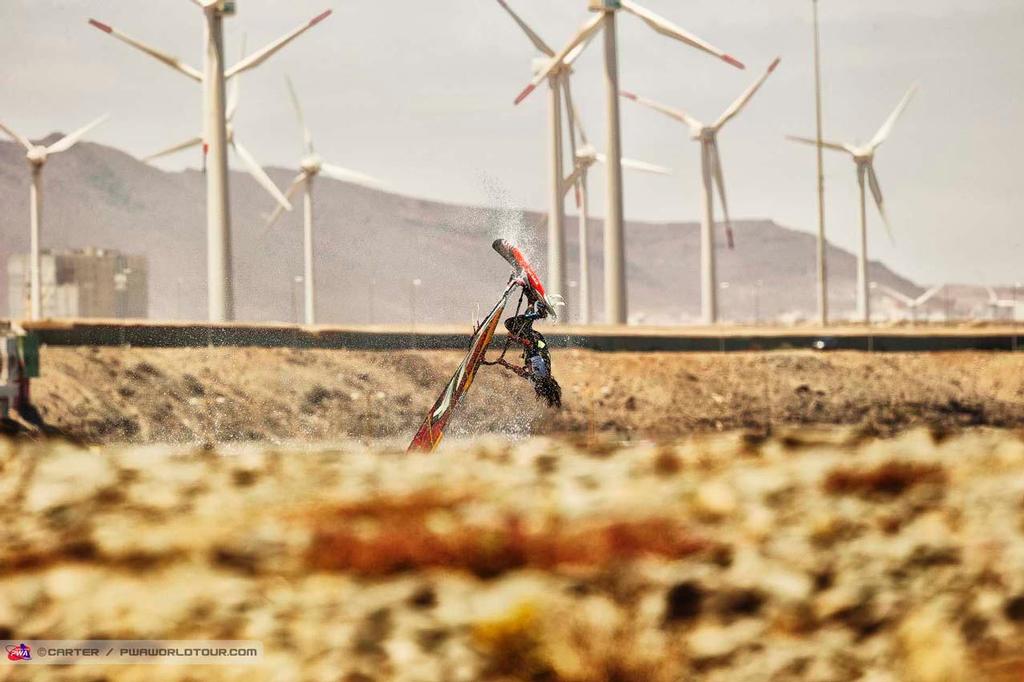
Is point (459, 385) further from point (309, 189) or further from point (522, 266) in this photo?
point (309, 189)

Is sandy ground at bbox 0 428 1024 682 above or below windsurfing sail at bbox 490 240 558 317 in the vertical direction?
below

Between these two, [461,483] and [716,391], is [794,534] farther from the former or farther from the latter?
[716,391]

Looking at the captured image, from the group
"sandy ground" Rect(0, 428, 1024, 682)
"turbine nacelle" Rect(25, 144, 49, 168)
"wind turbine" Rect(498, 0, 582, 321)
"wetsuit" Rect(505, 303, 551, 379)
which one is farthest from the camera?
"turbine nacelle" Rect(25, 144, 49, 168)

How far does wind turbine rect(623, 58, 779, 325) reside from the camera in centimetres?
15588

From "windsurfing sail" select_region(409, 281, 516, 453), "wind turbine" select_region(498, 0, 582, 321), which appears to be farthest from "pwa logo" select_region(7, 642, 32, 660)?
"wind turbine" select_region(498, 0, 582, 321)

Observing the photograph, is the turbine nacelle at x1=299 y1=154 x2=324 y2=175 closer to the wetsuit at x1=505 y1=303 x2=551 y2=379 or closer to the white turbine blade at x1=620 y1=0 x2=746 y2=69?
the white turbine blade at x1=620 y1=0 x2=746 y2=69

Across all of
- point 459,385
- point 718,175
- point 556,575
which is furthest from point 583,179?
point 556,575

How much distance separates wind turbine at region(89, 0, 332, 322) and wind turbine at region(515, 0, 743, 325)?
23.0m

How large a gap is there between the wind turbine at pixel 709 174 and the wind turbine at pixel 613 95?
3039 cm

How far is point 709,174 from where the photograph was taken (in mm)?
→ 166875

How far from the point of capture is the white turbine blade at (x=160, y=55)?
390ft

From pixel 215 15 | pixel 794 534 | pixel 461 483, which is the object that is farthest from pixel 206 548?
pixel 215 15

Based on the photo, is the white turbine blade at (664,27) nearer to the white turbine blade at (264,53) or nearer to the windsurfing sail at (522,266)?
the white turbine blade at (264,53)

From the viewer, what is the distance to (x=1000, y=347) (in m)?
130
